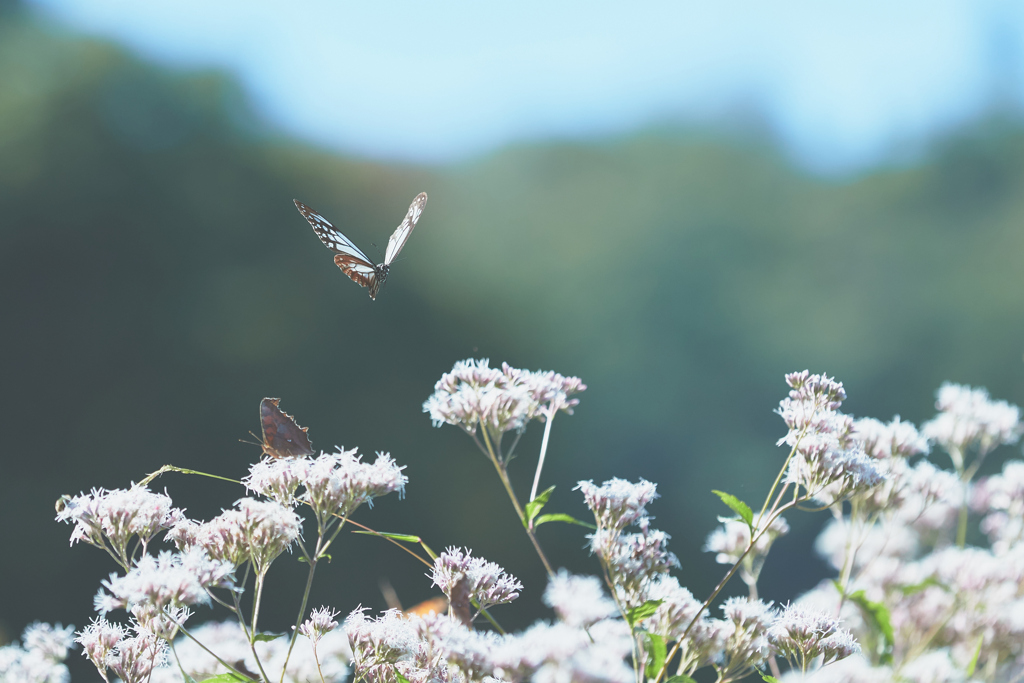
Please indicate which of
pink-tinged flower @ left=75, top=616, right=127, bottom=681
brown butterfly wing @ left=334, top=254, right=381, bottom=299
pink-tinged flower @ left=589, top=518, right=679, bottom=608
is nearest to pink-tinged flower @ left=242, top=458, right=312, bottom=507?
pink-tinged flower @ left=75, top=616, right=127, bottom=681

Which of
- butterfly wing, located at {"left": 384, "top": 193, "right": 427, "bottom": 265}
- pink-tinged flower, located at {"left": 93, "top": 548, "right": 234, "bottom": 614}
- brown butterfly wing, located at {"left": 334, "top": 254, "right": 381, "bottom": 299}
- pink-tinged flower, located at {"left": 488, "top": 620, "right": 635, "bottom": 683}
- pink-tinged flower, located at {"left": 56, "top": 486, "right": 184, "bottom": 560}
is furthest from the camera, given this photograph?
brown butterfly wing, located at {"left": 334, "top": 254, "right": 381, "bottom": 299}

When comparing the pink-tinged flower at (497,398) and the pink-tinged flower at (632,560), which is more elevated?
the pink-tinged flower at (497,398)

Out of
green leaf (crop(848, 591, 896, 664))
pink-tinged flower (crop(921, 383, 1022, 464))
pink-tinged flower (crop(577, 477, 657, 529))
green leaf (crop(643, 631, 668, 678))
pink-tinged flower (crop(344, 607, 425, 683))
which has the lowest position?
pink-tinged flower (crop(344, 607, 425, 683))

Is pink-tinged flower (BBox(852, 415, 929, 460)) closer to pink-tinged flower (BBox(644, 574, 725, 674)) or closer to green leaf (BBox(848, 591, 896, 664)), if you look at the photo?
green leaf (BBox(848, 591, 896, 664))

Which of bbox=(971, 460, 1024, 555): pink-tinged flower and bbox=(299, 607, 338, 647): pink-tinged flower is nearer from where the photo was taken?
bbox=(299, 607, 338, 647): pink-tinged flower

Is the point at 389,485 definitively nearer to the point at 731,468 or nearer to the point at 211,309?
the point at 211,309

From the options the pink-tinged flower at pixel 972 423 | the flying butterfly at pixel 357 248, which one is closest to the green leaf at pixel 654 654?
the flying butterfly at pixel 357 248

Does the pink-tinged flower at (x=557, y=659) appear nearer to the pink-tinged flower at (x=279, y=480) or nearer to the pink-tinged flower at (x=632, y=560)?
the pink-tinged flower at (x=632, y=560)
